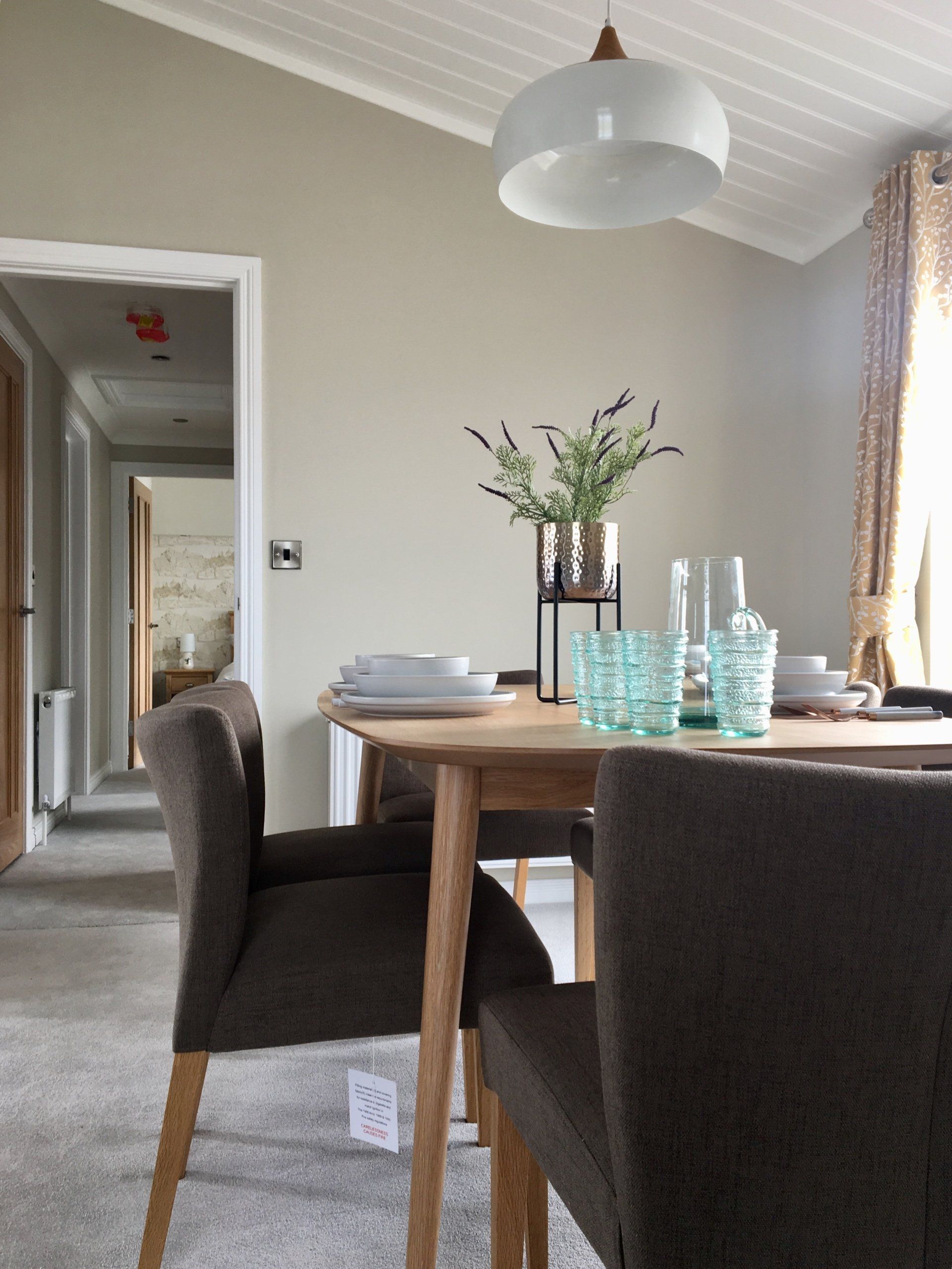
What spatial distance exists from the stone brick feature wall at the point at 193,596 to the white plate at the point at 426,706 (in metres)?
8.34

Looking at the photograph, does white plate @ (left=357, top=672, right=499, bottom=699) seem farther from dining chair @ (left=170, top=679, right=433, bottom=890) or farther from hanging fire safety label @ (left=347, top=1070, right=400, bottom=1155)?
hanging fire safety label @ (left=347, top=1070, right=400, bottom=1155)

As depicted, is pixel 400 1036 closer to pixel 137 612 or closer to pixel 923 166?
pixel 923 166

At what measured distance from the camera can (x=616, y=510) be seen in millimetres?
3402

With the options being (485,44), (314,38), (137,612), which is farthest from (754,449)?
(137,612)

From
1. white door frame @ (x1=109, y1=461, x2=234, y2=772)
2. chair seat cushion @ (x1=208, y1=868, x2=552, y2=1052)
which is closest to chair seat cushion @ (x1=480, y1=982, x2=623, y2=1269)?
chair seat cushion @ (x1=208, y1=868, x2=552, y2=1052)

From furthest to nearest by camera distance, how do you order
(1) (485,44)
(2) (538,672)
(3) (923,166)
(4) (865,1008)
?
(1) (485,44) → (3) (923,166) → (2) (538,672) → (4) (865,1008)

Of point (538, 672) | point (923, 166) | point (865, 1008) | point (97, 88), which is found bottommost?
point (865, 1008)

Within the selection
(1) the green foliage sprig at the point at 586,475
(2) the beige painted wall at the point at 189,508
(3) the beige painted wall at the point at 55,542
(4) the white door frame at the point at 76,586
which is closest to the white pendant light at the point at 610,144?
(1) the green foliage sprig at the point at 586,475

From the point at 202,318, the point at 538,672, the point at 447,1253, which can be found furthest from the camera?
the point at 202,318

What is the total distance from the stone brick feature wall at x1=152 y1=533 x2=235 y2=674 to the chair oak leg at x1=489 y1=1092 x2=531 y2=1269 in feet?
28.5

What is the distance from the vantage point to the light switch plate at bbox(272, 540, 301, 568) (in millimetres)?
3141

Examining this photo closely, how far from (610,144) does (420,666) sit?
1.06 metres

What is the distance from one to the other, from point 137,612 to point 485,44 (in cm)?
545

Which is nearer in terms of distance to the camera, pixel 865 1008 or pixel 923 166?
pixel 865 1008
